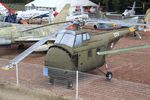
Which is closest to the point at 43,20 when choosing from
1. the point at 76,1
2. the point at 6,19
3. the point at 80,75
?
the point at 6,19

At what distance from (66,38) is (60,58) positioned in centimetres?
89

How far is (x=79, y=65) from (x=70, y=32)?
126 cm

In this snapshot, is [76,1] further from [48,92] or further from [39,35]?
[48,92]

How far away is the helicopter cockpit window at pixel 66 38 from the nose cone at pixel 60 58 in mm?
380

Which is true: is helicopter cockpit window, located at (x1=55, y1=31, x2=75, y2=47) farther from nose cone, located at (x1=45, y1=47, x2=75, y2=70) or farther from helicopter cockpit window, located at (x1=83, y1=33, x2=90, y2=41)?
helicopter cockpit window, located at (x1=83, y1=33, x2=90, y2=41)

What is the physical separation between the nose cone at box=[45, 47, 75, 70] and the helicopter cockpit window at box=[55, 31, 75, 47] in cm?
38

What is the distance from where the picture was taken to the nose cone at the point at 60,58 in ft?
40.2

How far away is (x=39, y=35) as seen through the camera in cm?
2098

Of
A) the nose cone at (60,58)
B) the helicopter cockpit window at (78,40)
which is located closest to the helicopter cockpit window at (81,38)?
the helicopter cockpit window at (78,40)

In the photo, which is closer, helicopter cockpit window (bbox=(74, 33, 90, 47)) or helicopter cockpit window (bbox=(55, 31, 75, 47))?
helicopter cockpit window (bbox=(55, 31, 75, 47))

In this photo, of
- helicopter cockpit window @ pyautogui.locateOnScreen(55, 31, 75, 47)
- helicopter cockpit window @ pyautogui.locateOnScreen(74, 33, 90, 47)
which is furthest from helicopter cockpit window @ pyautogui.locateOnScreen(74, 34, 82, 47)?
helicopter cockpit window @ pyautogui.locateOnScreen(55, 31, 75, 47)

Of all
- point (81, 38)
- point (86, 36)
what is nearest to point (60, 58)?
point (81, 38)

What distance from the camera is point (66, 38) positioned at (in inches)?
501

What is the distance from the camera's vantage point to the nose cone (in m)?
12.2
